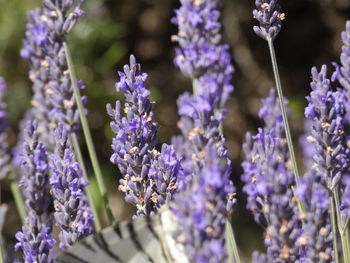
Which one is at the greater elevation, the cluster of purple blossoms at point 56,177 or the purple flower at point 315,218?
the cluster of purple blossoms at point 56,177

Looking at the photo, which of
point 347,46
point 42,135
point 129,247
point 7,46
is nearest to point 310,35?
point 7,46

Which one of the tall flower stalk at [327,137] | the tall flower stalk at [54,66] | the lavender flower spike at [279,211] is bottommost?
the lavender flower spike at [279,211]

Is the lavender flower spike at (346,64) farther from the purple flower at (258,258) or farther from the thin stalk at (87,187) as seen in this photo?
the thin stalk at (87,187)

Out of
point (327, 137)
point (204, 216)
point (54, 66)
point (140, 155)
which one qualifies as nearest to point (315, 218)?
point (204, 216)

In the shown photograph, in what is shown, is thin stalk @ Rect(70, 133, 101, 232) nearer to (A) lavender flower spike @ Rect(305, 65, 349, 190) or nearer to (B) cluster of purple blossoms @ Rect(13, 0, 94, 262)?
(B) cluster of purple blossoms @ Rect(13, 0, 94, 262)

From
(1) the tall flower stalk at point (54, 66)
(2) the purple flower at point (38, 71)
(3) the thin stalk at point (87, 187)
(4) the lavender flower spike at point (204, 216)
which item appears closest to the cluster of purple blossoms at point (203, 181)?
(4) the lavender flower spike at point (204, 216)
